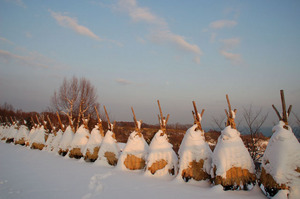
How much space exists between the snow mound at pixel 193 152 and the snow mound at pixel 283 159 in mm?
1565

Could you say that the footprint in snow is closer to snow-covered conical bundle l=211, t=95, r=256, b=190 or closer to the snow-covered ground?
the snow-covered ground

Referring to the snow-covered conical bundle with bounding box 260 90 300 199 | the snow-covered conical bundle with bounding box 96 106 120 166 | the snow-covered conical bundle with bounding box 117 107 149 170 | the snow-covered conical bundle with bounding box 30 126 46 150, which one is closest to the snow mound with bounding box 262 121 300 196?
the snow-covered conical bundle with bounding box 260 90 300 199

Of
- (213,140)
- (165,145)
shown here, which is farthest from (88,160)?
(213,140)

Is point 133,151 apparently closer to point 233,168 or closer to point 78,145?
point 233,168

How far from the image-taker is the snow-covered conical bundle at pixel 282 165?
4.13m

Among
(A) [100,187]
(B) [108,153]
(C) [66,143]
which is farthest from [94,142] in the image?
(A) [100,187]

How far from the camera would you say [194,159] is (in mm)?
5961

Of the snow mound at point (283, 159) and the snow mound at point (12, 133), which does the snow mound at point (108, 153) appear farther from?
the snow mound at point (12, 133)

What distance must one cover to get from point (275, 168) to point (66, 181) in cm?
555

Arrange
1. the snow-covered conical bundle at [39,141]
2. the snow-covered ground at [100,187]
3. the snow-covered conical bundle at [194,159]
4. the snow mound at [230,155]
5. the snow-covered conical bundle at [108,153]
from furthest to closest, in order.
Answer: the snow-covered conical bundle at [39,141] < the snow-covered conical bundle at [108,153] < the snow-covered conical bundle at [194,159] < the snow mound at [230,155] < the snow-covered ground at [100,187]

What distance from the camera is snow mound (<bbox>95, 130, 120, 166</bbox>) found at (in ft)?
29.0

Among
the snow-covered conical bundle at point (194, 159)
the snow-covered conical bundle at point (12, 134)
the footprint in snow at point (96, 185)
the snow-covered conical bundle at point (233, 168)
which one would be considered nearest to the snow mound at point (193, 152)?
the snow-covered conical bundle at point (194, 159)

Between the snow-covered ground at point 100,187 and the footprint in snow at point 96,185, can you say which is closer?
the snow-covered ground at point 100,187

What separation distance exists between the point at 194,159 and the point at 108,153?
4322 millimetres
